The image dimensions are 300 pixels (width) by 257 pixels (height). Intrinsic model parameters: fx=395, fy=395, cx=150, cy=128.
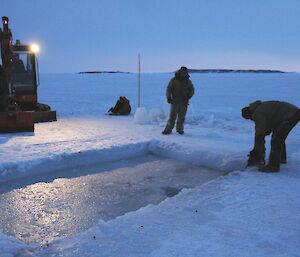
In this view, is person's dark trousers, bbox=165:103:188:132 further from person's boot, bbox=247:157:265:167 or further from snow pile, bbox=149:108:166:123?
person's boot, bbox=247:157:265:167

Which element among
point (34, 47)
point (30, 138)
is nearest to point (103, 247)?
point (30, 138)

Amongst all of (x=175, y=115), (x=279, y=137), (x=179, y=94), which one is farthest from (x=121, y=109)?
(x=279, y=137)

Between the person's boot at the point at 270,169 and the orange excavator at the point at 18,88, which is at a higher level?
the orange excavator at the point at 18,88

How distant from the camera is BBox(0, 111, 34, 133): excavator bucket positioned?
8461 millimetres

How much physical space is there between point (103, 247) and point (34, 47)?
8949mm

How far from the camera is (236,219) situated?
371 centimetres

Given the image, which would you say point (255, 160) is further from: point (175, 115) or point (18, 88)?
point (18, 88)

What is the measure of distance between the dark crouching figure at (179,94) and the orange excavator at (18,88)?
3021 millimetres

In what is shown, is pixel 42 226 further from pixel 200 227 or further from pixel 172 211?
pixel 200 227

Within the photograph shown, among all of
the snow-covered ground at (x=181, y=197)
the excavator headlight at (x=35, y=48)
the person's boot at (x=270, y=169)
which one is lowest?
the snow-covered ground at (x=181, y=197)

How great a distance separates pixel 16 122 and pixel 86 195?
4.29 metres

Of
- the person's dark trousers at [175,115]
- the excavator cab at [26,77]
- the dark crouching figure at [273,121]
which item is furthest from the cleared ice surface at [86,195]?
the excavator cab at [26,77]

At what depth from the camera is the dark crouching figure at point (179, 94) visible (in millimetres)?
8305

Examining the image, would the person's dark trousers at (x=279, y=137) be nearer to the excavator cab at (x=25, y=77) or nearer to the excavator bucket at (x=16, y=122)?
the excavator bucket at (x=16, y=122)
